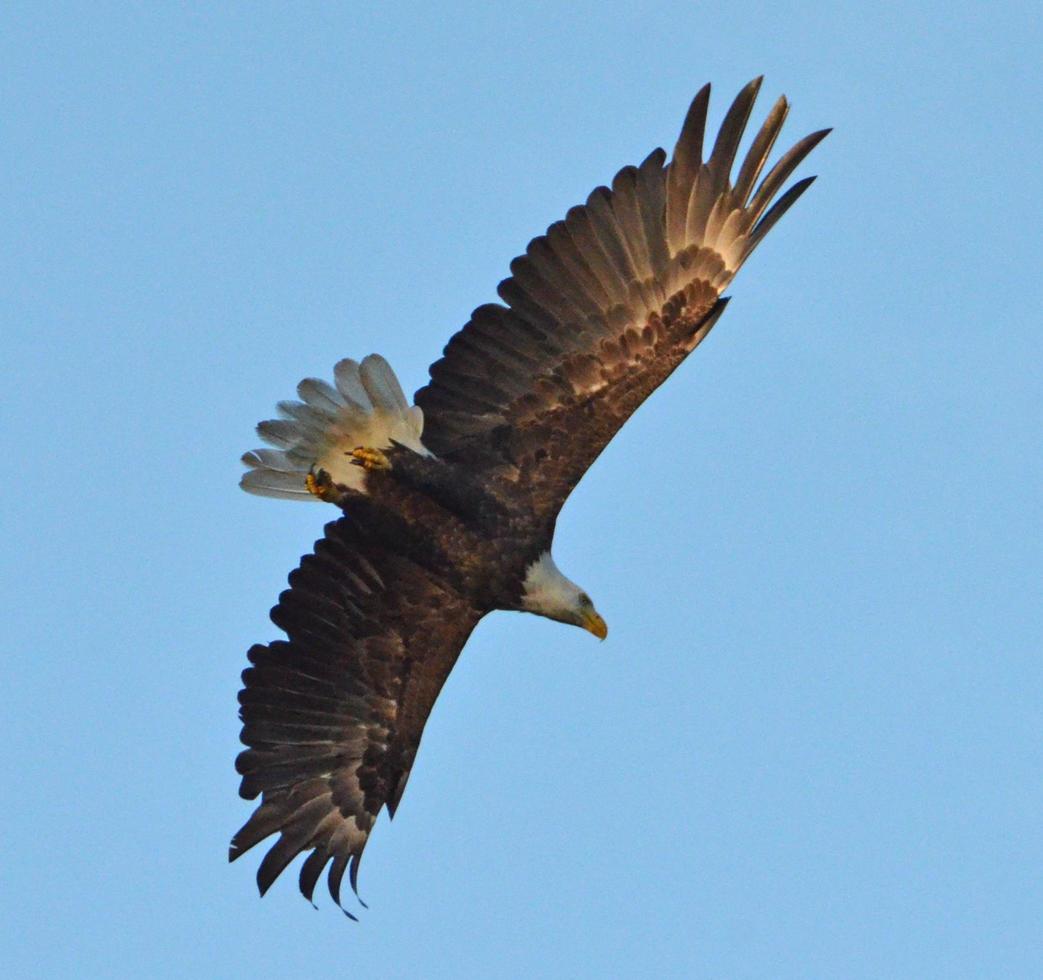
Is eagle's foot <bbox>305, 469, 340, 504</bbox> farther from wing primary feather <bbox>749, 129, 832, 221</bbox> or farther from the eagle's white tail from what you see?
wing primary feather <bbox>749, 129, 832, 221</bbox>

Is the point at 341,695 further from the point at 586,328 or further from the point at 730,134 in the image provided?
the point at 730,134

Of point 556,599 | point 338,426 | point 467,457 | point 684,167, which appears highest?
point 684,167

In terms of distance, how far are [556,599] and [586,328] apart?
153 cm

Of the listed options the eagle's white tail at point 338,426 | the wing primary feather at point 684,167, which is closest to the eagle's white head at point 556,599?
the eagle's white tail at point 338,426

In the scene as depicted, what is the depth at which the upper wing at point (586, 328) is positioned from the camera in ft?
52.9

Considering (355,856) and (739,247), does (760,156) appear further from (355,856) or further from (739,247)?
(355,856)

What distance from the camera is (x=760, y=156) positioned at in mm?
15914

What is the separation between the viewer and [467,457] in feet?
53.0

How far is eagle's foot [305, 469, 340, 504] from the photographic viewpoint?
16.2 meters

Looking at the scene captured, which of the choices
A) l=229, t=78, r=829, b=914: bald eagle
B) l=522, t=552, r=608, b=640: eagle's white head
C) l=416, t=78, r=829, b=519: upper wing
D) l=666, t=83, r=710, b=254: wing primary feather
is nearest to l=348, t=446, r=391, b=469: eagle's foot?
l=229, t=78, r=829, b=914: bald eagle

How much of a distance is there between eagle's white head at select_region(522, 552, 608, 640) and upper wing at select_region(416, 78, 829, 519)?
32cm

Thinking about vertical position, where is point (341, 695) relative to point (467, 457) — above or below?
below

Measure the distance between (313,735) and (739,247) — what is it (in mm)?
3681

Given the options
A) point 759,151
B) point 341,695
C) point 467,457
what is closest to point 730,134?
point 759,151
